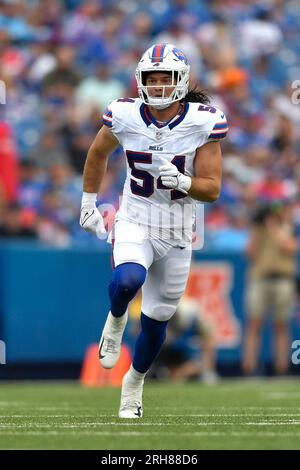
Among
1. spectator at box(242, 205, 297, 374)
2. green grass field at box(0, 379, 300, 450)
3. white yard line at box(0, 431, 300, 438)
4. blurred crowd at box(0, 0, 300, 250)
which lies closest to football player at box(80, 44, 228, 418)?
green grass field at box(0, 379, 300, 450)

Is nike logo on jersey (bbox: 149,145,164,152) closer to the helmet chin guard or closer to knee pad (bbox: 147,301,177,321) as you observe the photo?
the helmet chin guard

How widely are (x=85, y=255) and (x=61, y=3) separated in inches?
136

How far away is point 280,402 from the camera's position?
24.3 feet

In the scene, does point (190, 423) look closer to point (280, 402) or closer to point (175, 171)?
point (175, 171)

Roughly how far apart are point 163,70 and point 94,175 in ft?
2.24

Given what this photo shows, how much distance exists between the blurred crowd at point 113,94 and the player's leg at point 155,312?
4325mm

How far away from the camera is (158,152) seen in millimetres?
5719

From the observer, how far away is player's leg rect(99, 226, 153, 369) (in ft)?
18.1

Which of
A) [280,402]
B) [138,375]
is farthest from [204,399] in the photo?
[138,375]

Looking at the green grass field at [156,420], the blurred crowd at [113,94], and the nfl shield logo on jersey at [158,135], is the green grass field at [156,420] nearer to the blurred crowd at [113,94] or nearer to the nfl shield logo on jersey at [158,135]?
the nfl shield logo on jersey at [158,135]

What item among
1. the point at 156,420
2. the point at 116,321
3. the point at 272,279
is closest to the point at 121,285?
the point at 116,321

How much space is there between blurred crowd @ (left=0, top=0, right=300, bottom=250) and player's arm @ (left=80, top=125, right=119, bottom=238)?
3.96 meters
